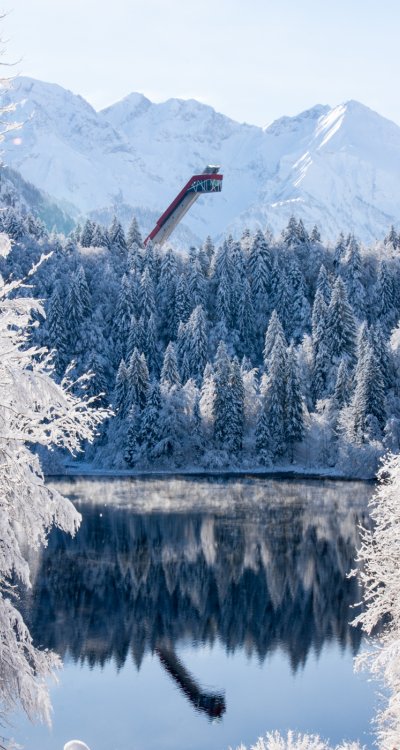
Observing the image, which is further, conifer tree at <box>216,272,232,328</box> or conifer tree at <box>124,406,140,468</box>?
conifer tree at <box>216,272,232,328</box>

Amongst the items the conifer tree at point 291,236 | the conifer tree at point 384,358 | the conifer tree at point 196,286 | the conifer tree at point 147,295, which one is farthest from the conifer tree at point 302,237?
the conifer tree at point 384,358

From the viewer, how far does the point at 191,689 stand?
112ft

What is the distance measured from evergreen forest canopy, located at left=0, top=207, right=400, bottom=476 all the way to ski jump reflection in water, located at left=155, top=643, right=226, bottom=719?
4372 centimetres

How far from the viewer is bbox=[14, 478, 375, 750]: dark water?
31.3 meters

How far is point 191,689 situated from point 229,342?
7722cm

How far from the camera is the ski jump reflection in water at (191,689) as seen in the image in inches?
1281

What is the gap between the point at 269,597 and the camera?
4528cm

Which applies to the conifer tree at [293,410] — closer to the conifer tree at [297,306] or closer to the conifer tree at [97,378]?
the conifer tree at [297,306]

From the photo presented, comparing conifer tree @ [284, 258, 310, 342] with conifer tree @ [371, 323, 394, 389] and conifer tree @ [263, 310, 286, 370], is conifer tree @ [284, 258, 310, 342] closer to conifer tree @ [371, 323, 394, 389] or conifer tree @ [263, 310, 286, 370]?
conifer tree @ [263, 310, 286, 370]

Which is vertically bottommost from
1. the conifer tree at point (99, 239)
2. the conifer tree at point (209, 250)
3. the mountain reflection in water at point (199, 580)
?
the mountain reflection in water at point (199, 580)

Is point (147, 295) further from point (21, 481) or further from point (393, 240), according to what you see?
point (21, 481)

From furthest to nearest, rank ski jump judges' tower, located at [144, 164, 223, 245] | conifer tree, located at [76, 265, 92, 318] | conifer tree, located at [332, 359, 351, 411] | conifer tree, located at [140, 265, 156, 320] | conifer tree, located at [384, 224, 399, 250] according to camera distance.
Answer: conifer tree, located at [384, 224, 399, 250] < conifer tree, located at [140, 265, 156, 320] < ski jump judges' tower, located at [144, 164, 223, 245] < conifer tree, located at [76, 265, 92, 318] < conifer tree, located at [332, 359, 351, 411]

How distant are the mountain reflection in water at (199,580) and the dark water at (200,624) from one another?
4.5 inches

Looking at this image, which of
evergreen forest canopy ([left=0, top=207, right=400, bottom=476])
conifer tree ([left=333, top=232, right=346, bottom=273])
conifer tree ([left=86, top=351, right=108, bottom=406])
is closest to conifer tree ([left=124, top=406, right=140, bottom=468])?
evergreen forest canopy ([left=0, top=207, right=400, bottom=476])
